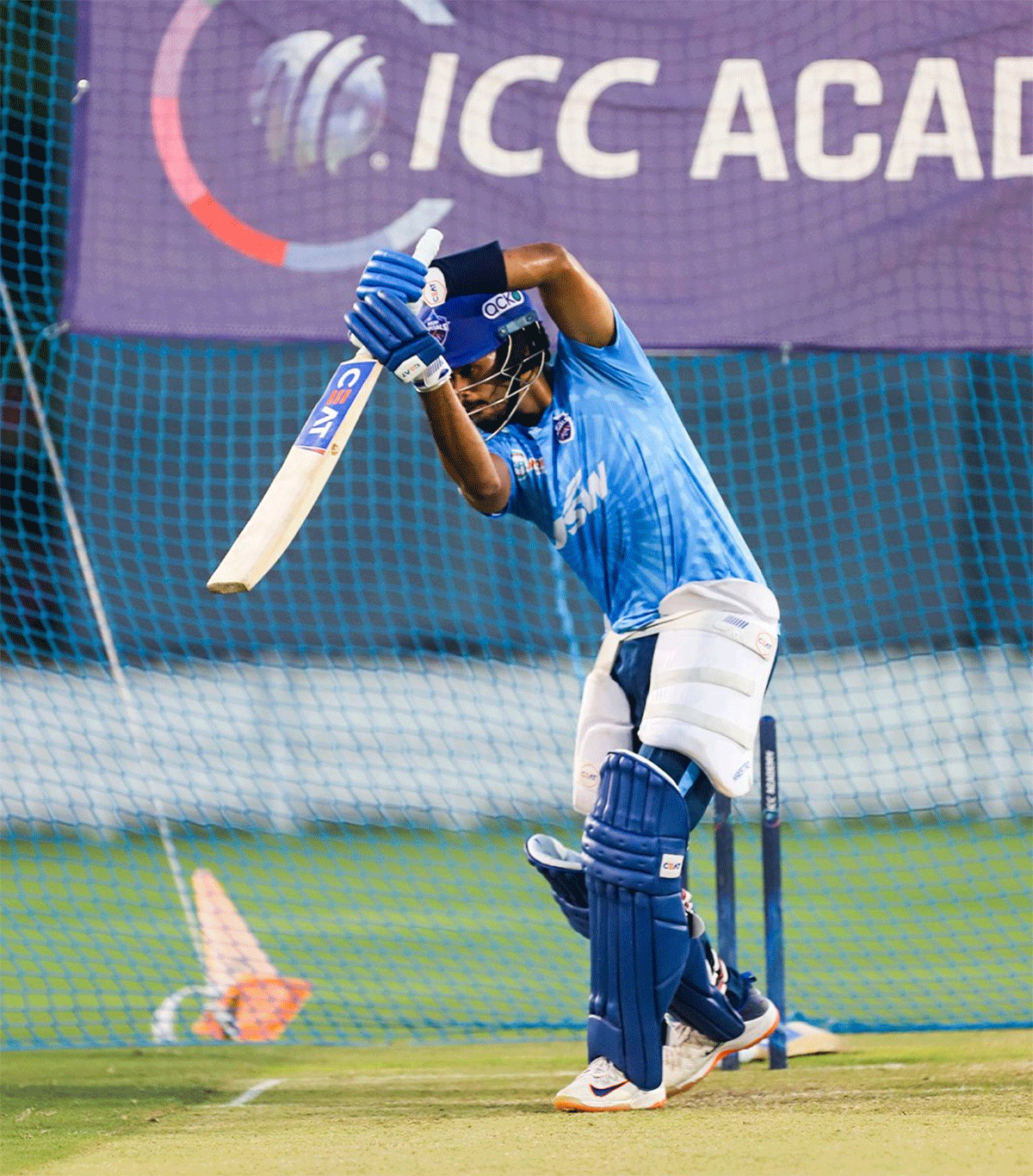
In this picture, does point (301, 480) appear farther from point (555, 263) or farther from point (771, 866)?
point (771, 866)

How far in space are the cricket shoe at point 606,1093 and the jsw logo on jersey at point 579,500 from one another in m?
1.09

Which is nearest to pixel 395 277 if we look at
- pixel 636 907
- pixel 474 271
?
pixel 474 271

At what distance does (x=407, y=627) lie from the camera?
333 inches

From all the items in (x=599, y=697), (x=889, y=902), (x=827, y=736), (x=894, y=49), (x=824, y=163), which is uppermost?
(x=894, y=49)

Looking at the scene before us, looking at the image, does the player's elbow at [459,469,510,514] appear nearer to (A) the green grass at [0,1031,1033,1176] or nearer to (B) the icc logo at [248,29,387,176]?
(A) the green grass at [0,1031,1033,1176]

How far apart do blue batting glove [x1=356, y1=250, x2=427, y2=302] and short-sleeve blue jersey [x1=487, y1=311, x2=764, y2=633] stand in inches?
17.6

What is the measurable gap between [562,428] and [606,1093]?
1.36 meters

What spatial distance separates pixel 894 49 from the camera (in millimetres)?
5184

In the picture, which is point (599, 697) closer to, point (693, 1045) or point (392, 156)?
point (693, 1045)

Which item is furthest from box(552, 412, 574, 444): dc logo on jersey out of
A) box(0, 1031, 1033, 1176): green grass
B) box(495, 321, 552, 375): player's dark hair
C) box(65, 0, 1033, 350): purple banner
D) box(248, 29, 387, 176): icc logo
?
box(248, 29, 387, 176): icc logo

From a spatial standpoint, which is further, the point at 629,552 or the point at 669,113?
the point at 669,113

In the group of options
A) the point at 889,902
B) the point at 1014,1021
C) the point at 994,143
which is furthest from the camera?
the point at 889,902

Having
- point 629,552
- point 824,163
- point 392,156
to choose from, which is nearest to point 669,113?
point 824,163

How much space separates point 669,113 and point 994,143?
40.9 inches
